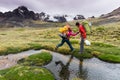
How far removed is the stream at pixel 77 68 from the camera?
2580cm

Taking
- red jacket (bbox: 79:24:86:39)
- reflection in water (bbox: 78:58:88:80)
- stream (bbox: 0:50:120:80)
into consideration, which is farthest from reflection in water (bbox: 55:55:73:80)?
red jacket (bbox: 79:24:86:39)

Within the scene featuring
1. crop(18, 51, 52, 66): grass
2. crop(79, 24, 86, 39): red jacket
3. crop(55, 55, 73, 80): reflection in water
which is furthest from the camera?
crop(79, 24, 86, 39): red jacket

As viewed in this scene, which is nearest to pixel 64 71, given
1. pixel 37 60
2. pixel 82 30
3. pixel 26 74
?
pixel 26 74

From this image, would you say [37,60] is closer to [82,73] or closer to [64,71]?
[64,71]

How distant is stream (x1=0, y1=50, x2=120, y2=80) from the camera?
84.6ft

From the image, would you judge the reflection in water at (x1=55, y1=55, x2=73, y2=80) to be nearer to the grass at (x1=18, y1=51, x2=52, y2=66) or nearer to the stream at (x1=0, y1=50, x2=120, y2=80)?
the stream at (x1=0, y1=50, x2=120, y2=80)

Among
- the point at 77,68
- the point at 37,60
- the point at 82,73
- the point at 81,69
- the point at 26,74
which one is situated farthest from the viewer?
the point at 37,60

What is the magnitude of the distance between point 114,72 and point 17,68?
1184 centimetres

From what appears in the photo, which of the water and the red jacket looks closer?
the water

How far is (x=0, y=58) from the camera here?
35.2m

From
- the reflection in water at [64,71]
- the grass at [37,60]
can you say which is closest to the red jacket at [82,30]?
the reflection in water at [64,71]

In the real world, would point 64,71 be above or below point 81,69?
above

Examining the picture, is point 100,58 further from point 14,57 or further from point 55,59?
point 14,57

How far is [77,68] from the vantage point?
28.6 m
